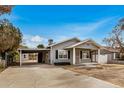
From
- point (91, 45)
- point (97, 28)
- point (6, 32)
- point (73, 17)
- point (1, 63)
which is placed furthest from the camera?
point (97, 28)

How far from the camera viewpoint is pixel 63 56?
1168 inches

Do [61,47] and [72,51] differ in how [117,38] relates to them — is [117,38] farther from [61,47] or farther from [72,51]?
[61,47]

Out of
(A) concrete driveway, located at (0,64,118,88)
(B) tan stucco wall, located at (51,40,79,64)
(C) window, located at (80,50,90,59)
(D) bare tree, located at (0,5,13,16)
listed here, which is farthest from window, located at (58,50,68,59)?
(A) concrete driveway, located at (0,64,118,88)

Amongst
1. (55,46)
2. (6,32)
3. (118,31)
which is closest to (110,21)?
(118,31)

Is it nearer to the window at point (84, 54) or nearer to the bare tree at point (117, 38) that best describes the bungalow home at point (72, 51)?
the window at point (84, 54)

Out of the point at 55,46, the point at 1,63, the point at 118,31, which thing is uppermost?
the point at 118,31

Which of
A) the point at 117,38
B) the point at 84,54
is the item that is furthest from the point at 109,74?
the point at 117,38

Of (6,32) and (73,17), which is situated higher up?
(73,17)

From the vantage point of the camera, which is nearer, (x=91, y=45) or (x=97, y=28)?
(x=91, y=45)

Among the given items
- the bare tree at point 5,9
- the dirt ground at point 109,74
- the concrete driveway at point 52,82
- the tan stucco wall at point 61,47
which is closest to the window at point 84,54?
the tan stucco wall at point 61,47

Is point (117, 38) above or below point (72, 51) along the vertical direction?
above

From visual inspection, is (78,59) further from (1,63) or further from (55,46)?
(1,63)

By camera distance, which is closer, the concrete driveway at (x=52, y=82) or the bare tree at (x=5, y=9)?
the concrete driveway at (x=52, y=82)

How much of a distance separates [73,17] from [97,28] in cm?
702
